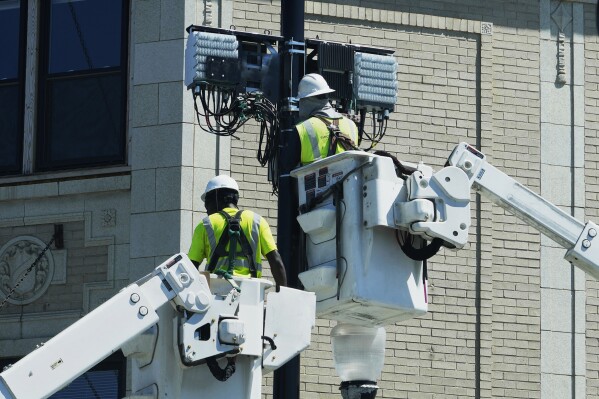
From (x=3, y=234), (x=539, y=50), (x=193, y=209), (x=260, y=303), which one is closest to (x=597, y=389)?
(x=539, y=50)

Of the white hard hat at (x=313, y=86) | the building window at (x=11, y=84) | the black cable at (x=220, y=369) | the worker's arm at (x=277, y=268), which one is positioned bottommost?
the black cable at (x=220, y=369)

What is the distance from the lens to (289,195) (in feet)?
46.5

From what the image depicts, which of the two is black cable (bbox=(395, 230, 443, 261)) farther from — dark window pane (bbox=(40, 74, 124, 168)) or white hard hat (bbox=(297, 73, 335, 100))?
dark window pane (bbox=(40, 74, 124, 168))

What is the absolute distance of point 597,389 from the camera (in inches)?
816

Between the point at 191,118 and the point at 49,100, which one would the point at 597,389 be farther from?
the point at 49,100

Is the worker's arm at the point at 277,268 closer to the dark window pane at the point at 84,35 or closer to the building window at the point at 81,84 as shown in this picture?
the building window at the point at 81,84

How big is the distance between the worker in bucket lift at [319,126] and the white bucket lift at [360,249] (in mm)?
510

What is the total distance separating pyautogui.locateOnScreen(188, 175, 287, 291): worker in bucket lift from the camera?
13258mm

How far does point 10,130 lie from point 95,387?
132 inches

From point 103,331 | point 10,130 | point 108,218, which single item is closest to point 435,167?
point 108,218

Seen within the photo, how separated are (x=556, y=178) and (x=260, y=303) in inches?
362

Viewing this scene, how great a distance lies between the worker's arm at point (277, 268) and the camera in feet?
43.8

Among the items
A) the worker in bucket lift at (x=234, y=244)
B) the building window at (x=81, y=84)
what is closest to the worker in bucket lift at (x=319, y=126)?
the worker in bucket lift at (x=234, y=244)

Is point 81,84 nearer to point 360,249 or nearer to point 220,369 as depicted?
point 360,249
